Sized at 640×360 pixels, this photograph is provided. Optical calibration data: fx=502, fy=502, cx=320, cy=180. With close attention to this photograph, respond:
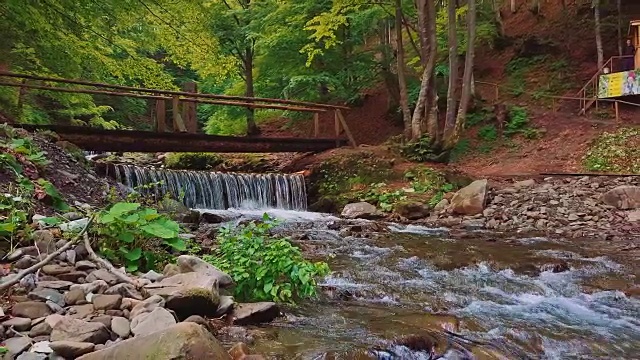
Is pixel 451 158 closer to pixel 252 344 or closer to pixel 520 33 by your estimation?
pixel 520 33

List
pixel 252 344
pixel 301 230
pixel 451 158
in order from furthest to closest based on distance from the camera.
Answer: pixel 451 158 < pixel 301 230 < pixel 252 344

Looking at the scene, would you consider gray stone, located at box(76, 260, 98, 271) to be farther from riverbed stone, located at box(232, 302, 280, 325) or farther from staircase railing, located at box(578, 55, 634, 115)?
staircase railing, located at box(578, 55, 634, 115)

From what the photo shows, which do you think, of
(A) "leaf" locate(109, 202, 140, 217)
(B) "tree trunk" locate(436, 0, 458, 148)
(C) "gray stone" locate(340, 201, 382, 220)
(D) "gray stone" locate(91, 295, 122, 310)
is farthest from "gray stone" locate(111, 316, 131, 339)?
(B) "tree trunk" locate(436, 0, 458, 148)

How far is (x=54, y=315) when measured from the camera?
2967mm

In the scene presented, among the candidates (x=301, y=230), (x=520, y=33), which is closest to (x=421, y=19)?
(x=301, y=230)

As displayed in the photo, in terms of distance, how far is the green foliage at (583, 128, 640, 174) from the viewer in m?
12.5

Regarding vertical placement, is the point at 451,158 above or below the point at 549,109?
below

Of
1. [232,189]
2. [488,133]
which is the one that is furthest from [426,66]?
[232,189]

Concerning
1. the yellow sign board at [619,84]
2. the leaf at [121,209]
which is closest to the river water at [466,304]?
the leaf at [121,209]

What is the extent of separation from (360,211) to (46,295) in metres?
9.08

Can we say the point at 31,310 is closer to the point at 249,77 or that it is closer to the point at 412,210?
the point at 412,210

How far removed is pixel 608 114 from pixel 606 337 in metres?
14.4

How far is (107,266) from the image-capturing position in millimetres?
3826

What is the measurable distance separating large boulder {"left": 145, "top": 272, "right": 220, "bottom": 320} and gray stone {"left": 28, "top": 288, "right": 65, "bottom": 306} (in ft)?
1.86
